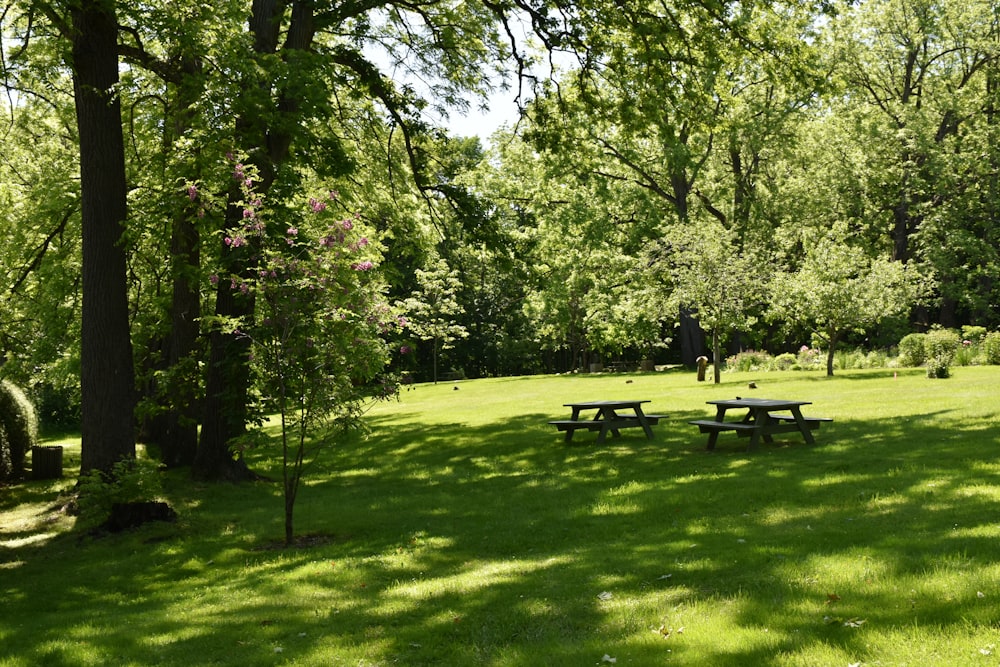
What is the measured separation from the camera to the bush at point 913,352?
28234 millimetres

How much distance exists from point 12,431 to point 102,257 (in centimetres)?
845

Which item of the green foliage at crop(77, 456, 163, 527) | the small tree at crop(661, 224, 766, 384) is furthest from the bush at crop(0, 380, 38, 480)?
the small tree at crop(661, 224, 766, 384)

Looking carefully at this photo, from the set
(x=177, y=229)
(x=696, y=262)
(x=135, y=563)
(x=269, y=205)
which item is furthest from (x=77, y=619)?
(x=696, y=262)

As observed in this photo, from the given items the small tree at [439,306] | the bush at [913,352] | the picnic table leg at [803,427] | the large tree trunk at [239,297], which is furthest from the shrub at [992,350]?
the large tree trunk at [239,297]

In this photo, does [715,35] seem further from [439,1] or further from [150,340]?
[150,340]

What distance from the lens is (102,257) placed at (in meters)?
11.5

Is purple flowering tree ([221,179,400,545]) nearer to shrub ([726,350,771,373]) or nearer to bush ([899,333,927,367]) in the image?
bush ([899,333,927,367])

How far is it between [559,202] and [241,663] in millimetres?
30467

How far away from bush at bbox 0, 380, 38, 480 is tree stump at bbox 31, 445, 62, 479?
1.00 feet

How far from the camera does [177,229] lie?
47.3ft

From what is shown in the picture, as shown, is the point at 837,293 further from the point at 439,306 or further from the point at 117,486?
the point at 117,486

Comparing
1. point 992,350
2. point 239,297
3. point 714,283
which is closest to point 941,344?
point 992,350

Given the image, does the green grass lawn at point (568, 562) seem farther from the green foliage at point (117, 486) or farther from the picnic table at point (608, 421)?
the green foliage at point (117, 486)

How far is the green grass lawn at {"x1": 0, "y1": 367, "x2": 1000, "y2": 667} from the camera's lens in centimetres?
539
